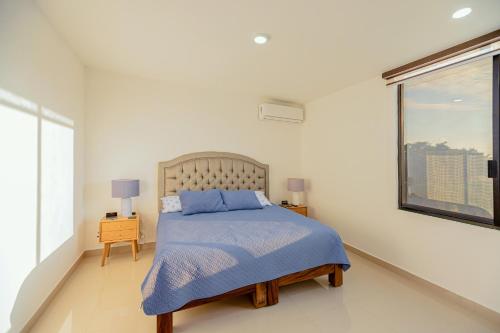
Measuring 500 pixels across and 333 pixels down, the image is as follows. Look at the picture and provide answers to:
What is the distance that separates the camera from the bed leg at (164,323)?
156cm

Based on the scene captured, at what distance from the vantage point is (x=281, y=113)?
3.94 metres

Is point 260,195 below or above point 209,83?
below

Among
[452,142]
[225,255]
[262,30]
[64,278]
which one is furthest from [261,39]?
[64,278]

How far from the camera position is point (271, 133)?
4043 mm

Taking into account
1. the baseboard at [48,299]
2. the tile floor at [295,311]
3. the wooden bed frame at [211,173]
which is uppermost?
the wooden bed frame at [211,173]

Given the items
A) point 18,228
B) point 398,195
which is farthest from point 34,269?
point 398,195

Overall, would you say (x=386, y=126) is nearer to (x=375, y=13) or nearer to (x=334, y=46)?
(x=334, y=46)

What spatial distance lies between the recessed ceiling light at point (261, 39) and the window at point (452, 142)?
173 centimetres

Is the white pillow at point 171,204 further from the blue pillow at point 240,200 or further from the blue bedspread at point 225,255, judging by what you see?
the blue pillow at point 240,200

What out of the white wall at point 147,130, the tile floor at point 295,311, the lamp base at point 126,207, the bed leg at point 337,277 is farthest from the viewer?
the white wall at point 147,130

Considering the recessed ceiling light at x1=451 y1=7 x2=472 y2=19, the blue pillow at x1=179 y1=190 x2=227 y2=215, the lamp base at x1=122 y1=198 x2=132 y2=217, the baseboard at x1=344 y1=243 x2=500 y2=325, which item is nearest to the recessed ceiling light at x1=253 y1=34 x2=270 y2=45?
the recessed ceiling light at x1=451 y1=7 x2=472 y2=19

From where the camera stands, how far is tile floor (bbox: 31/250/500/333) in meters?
1.70

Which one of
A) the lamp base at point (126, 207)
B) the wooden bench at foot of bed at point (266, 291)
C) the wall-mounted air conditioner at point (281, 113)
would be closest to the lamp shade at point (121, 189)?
the lamp base at point (126, 207)

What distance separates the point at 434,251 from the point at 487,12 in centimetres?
215
